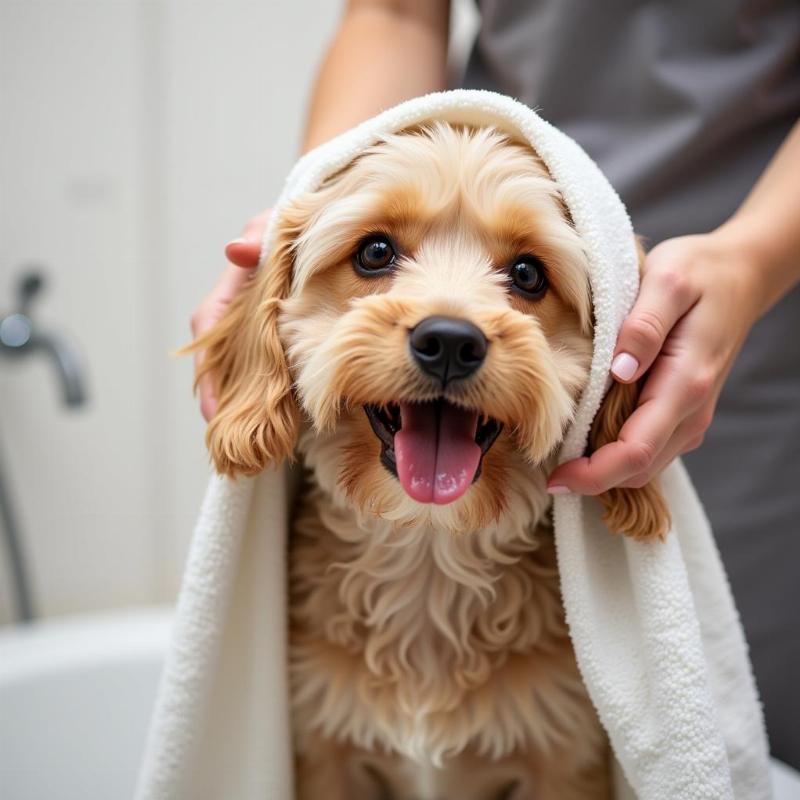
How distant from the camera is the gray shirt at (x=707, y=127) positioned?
100 cm

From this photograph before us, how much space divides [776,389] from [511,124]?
54 centimetres

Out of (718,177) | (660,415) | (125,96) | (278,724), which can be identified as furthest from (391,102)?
(125,96)

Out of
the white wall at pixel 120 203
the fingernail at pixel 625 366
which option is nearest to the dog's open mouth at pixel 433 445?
the fingernail at pixel 625 366

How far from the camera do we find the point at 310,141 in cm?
97

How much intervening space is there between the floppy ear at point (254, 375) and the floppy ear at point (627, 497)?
0.94 feet

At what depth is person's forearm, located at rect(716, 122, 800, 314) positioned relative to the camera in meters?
0.77

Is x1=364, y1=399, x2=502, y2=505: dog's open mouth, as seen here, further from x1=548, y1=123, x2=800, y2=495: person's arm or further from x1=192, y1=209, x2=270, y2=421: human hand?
x1=192, y1=209, x2=270, y2=421: human hand

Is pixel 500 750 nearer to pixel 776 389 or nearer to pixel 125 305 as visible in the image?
pixel 776 389

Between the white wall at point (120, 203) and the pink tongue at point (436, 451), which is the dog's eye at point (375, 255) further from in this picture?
the white wall at point (120, 203)

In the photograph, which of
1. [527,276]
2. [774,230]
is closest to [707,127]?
[774,230]

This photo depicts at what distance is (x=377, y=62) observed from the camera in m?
1.01

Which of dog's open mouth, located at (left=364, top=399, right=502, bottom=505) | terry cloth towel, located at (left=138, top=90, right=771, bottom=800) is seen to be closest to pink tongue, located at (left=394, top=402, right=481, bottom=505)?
dog's open mouth, located at (left=364, top=399, right=502, bottom=505)

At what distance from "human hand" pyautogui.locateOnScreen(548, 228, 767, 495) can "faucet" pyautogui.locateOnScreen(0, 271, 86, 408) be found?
1003 millimetres

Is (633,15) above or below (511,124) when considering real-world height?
above
